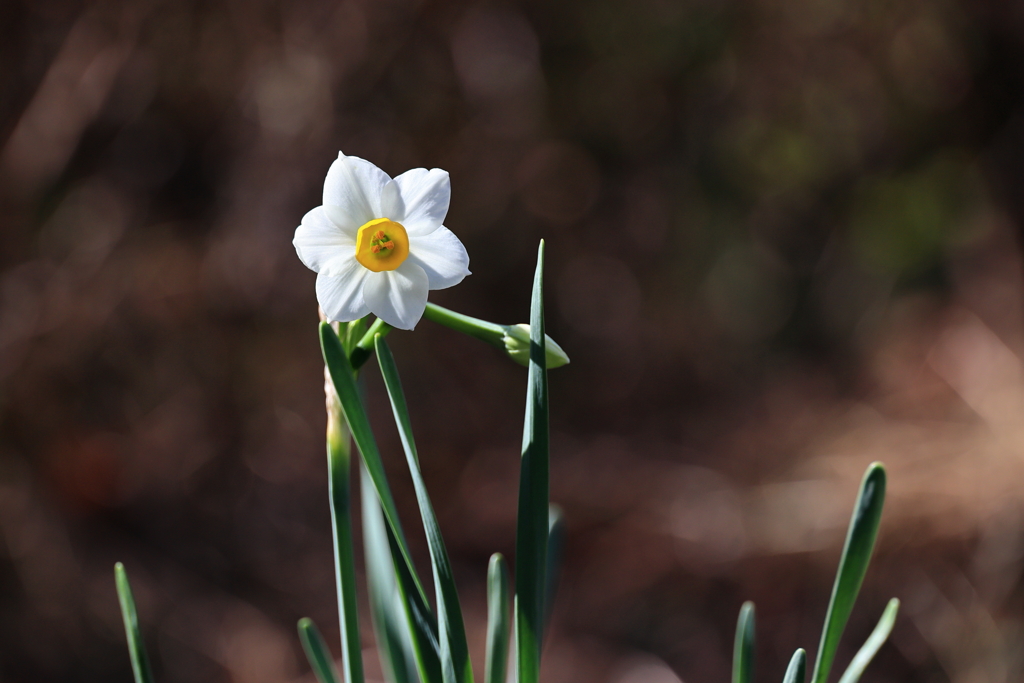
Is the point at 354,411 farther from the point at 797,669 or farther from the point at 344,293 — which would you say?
the point at 797,669

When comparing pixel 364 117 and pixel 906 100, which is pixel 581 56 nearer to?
pixel 364 117

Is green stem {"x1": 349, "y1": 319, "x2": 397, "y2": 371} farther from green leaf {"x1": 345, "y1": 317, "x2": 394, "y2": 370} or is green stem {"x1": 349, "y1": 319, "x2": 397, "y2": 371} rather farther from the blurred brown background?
the blurred brown background

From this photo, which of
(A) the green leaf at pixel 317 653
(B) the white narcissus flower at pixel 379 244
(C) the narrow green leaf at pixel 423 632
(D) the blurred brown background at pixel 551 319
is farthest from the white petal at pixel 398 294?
(D) the blurred brown background at pixel 551 319

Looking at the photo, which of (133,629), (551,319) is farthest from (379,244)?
(551,319)

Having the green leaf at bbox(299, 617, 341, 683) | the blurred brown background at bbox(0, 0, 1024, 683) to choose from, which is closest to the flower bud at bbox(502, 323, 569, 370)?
the green leaf at bbox(299, 617, 341, 683)

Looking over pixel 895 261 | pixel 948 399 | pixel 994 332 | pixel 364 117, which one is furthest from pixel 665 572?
pixel 364 117

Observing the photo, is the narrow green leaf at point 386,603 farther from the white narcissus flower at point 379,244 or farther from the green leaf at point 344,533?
the white narcissus flower at point 379,244
